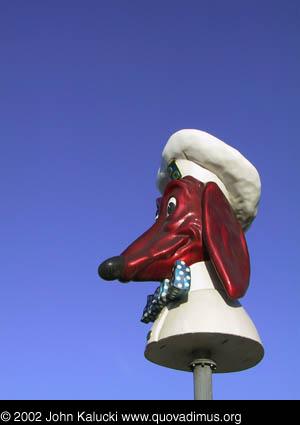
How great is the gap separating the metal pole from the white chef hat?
7.02 feet

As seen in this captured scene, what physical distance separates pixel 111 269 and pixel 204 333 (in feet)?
3.96

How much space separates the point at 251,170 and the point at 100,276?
242cm

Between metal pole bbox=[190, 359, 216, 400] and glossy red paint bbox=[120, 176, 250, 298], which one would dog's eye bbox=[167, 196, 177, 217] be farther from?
metal pole bbox=[190, 359, 216, 400]

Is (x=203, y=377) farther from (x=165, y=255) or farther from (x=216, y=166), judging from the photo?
(x=216, y=166)

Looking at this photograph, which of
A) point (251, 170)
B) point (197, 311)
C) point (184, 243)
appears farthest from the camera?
point (251, 170)

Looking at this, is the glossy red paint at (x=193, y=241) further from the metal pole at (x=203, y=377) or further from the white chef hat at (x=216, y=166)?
the metal pole at (x=203, y=377)

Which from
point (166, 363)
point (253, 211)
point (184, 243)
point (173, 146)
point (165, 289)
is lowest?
point (166, 363)

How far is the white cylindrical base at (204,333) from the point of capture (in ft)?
23.0

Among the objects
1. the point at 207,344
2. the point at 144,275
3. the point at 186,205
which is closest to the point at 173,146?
the point at 186,205

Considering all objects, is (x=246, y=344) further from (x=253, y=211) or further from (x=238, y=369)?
(x=253, y=211)

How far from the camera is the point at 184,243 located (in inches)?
299

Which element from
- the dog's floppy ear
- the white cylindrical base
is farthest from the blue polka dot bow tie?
the dog's floppy ear

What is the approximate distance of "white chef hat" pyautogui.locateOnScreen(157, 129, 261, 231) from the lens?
8219mm

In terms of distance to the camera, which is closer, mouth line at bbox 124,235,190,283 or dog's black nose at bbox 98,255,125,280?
dog's black nose at bbox 98,255,125,280
